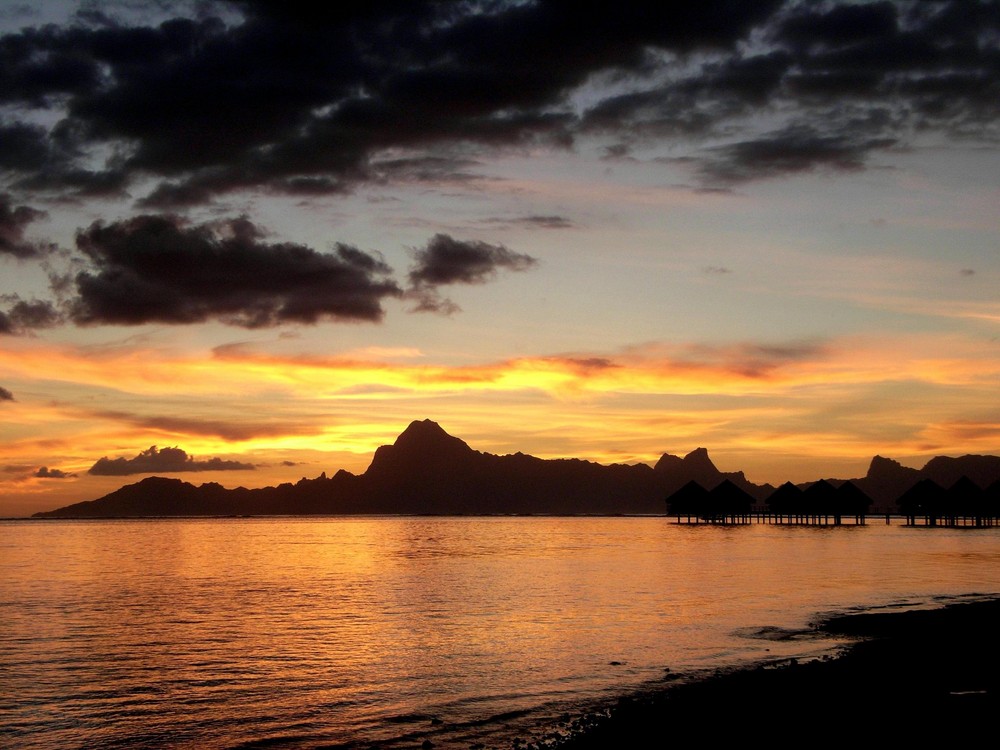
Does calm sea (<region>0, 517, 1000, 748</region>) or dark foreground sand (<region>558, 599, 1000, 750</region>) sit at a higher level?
dark foreground sand (<region>558, 599, 1000, 750</region>)

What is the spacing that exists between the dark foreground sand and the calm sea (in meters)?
2.37

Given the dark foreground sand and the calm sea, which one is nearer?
the dark foreground sand

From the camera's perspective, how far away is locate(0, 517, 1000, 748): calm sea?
838 inches

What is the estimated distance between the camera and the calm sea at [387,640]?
21.3 m

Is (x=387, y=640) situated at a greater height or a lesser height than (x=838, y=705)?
lesser

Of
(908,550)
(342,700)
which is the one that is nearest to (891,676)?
(342,700)

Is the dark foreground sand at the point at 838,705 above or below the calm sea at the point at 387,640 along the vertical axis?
above

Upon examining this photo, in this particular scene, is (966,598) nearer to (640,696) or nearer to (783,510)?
(640,696)

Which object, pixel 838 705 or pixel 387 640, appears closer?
A: pixel 838 705

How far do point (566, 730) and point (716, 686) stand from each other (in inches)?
187

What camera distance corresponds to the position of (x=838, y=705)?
59.8 ft

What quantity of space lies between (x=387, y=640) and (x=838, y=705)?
1958cm

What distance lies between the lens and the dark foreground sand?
52.0ft

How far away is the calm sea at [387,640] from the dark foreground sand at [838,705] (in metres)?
2.37
